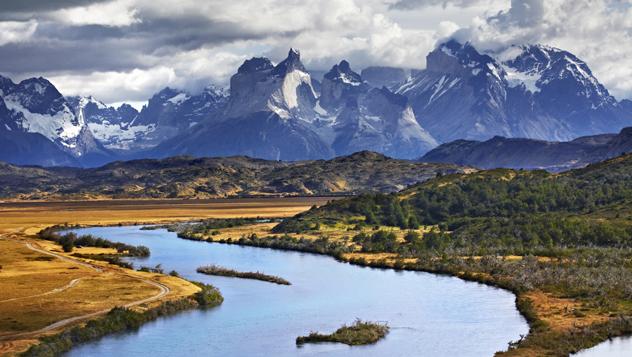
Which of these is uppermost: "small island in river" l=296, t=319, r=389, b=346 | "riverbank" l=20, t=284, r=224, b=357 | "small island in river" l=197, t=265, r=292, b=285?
Result: "small island in river" l=197, t=265, r=292, b=285

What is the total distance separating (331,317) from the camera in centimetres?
9112

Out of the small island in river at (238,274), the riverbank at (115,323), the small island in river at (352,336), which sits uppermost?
the small island in river at (238,274)

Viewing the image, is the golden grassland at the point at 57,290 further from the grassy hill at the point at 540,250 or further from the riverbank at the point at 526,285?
the grassy hill at the point at 540,250

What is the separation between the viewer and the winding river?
7569 centimetres

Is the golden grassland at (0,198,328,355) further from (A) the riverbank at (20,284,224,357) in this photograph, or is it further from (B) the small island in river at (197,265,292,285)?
(B) the small island in river at (197,265,292,285)

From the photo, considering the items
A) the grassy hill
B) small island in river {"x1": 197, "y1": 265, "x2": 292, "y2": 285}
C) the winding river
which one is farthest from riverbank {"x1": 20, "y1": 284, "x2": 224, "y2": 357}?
the grassy hill

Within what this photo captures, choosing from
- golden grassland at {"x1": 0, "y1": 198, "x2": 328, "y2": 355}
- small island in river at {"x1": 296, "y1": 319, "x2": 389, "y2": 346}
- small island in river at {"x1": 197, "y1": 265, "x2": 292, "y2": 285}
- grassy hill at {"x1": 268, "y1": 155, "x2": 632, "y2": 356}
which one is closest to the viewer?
small island in river at {"x1": 296, "y1": 319, "x2": 389, "y2": 346}

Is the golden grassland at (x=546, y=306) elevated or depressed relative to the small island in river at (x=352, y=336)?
elevated

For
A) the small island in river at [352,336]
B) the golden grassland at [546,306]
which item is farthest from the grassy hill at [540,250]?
the small island in river at [352,336]

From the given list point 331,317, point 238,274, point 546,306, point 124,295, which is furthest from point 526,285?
point 124,295

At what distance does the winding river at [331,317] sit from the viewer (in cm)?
7569

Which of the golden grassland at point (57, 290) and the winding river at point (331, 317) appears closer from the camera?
the winding river at point (331, 317)

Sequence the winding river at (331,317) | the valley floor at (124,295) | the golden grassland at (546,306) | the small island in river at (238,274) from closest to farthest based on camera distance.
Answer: the winding river at (331,317)
the valley floor at (124,295)
the golden grassland at (546,306)
the small island in river at (238,274)

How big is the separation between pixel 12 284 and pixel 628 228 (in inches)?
3827
